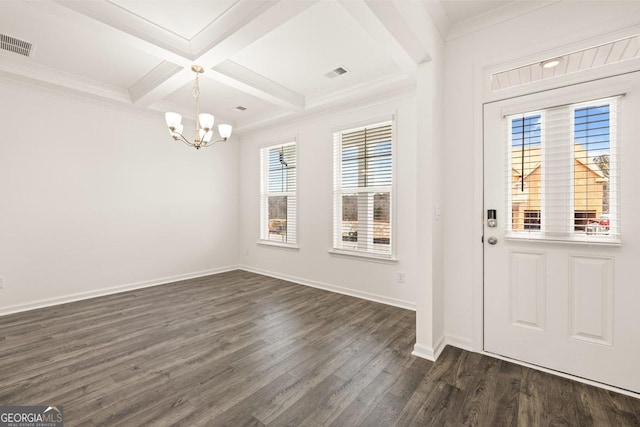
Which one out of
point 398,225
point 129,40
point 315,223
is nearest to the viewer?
point 129,40

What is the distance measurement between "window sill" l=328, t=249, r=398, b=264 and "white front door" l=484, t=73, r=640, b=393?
139cm

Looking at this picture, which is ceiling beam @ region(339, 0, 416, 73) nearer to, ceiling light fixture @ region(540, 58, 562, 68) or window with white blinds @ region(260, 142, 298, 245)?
ceiling light fixture @ region(540, 58, 562, 68)

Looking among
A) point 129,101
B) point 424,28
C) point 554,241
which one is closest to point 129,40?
point 129,101

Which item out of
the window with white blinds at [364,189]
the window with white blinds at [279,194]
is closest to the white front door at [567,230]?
the window with white blinds at [364,189]

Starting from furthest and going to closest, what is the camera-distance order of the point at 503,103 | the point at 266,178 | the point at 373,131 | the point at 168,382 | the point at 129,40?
the point at 266,178, the point at 373,131, the point at 129,40, the point at 503,103, the point at 168,382

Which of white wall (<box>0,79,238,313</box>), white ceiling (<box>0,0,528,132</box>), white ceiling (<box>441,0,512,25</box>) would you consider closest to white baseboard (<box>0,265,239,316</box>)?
white wall (<box>0,79,238,313</box>)

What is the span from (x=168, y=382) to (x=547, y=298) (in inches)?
114

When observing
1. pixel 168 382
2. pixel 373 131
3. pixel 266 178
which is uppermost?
pixel 373 131

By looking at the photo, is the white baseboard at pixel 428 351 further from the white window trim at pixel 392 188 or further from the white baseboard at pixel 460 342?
the white window trim at pixel 392 188

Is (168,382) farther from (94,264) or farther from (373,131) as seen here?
(373,131)

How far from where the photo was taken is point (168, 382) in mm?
2014

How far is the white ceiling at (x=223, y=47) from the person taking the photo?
7.24 ft

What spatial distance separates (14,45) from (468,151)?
15.0ft

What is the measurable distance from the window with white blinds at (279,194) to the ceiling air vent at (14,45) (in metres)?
3.19
